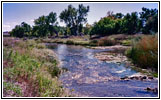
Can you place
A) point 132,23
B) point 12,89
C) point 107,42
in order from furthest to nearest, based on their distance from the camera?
point 132,23 < point 107,42 < point 12,89

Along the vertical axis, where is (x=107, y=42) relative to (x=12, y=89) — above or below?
above

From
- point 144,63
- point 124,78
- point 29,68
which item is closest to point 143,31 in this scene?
point 144,63

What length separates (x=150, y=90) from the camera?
6.71 m

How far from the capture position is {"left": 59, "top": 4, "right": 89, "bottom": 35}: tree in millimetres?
61231

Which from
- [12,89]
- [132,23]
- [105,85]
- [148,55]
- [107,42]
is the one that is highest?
[132,23]

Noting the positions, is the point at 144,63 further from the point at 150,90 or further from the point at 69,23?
the point at 69,23

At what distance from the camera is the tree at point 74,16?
61.2 m

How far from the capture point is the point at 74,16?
63.5 m

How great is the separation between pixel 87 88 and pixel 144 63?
4.69 m

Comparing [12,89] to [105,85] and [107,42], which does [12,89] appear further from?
[107,42]

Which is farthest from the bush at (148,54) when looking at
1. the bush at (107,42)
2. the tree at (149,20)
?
the tree at (149,20)

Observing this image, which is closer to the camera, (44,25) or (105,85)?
(105,85)

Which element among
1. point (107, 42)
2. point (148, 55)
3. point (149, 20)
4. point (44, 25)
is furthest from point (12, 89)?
point (44, 25)

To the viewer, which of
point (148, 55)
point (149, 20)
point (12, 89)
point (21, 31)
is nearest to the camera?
point (12, 89)
